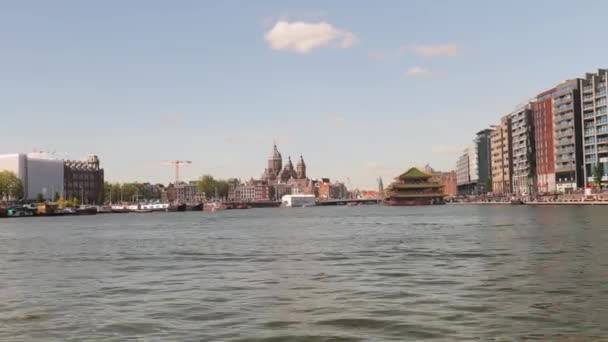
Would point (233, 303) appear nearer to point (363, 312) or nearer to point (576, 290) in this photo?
point (363, 312)

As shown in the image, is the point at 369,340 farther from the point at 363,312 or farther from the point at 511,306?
the point at 511,306

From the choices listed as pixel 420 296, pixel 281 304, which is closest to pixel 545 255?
pixel 420 296

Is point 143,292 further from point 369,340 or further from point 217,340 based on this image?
point 369,340

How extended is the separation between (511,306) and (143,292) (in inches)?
598

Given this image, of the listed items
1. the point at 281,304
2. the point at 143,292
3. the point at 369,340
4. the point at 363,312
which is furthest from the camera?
the point at 143,292

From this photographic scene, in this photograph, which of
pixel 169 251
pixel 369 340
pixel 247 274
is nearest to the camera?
pixel 369 340

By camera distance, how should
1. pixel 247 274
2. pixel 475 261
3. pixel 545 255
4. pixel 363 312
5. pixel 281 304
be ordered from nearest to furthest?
pixel 363 312 → pixel 281 304 → pixel 247 274 → pixel 475 261 → pixel 545 255

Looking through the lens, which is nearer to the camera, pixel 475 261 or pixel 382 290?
pixel 382 290

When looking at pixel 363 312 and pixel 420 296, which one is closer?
pixel 363 312

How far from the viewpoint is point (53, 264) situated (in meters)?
46.3

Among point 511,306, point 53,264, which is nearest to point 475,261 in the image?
point 511,306

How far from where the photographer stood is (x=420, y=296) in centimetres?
2709

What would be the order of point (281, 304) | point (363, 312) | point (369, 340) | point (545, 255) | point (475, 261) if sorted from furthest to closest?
point (545, 255)
point (475, 261)
point (281, 304)
point (363, 312)
point (369, 340)

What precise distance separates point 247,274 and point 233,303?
1033 cm
